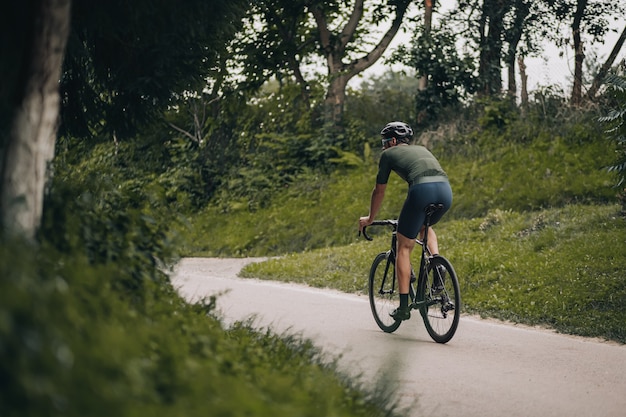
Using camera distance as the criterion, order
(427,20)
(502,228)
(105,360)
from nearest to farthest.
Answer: (105,360)
(502,228)
(427,20)

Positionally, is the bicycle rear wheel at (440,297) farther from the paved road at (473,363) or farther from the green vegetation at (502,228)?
the green vegetation at (502,228)

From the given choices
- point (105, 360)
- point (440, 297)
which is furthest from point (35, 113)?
point (440, 297)

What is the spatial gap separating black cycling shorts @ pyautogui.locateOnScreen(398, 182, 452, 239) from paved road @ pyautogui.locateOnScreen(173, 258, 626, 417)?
1.13 meters

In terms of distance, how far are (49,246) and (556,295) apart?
795cm

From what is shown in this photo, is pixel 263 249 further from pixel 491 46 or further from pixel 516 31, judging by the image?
pixel 516 31

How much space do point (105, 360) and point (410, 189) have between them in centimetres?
582

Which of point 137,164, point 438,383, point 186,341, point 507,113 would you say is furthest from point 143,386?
point 137,164

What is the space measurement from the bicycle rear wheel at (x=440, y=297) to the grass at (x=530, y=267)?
6.07ft

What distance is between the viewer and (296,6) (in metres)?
15.3

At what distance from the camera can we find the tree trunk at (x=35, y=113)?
171 inches

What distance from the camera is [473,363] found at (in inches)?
296

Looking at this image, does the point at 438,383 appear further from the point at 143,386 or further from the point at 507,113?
the point at 507,113

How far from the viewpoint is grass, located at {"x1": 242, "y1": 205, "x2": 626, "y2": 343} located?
34.1 feet

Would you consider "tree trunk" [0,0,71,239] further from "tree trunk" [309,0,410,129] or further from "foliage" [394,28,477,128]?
"tree trunk" [309,0,410,129]
